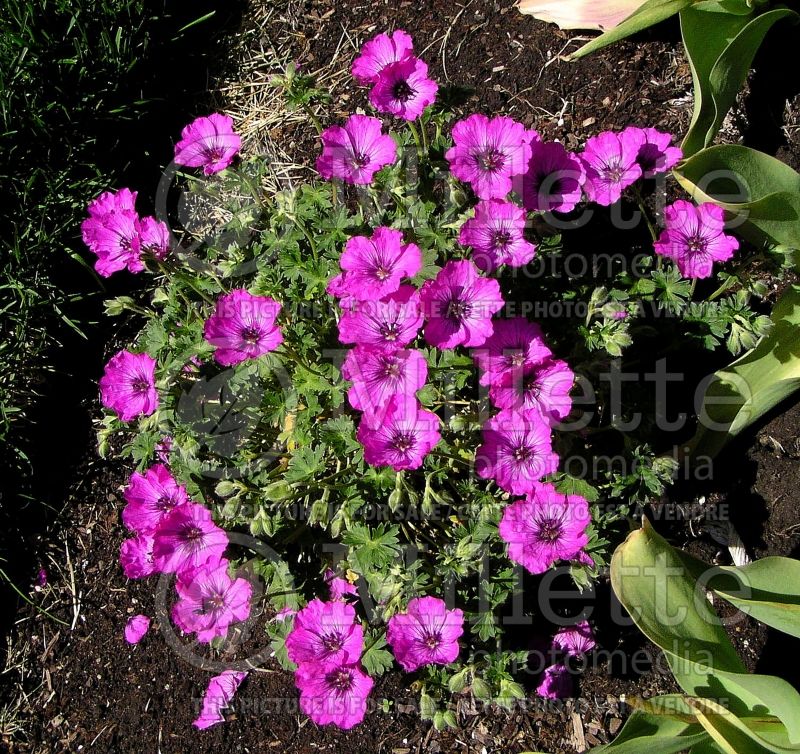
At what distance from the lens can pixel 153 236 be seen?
1876 mm

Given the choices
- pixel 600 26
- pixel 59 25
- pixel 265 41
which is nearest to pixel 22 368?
pixel 59 25

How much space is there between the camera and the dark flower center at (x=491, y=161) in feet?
5.78

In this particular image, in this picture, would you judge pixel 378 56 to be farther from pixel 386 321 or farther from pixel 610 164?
pixel 386 321

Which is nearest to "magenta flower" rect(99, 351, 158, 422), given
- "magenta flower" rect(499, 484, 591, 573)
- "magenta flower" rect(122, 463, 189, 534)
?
"magenta flower" rect(122, 463, 189, 534)

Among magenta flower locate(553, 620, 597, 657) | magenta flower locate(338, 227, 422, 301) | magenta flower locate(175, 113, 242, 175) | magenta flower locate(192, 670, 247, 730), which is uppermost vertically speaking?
magenta flower locate(175, 113, 242, 175)

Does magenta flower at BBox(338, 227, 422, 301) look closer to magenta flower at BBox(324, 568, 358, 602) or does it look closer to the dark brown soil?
magenta flower at BBox(324, 568, 358, 602)

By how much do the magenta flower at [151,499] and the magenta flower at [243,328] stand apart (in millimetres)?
328

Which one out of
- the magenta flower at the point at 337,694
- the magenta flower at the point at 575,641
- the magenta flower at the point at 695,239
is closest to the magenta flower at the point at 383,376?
the magenta flower at the point at 337,694

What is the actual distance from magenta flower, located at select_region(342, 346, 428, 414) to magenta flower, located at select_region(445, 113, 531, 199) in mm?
422

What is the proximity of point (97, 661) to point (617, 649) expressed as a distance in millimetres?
1486

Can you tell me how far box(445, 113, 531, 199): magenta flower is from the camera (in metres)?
1.74

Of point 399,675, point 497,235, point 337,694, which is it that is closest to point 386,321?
point 497,235

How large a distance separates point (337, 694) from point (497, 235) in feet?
3.41

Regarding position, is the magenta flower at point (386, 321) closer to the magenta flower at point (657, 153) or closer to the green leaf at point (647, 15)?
the magenta flower at point (657, 153)
